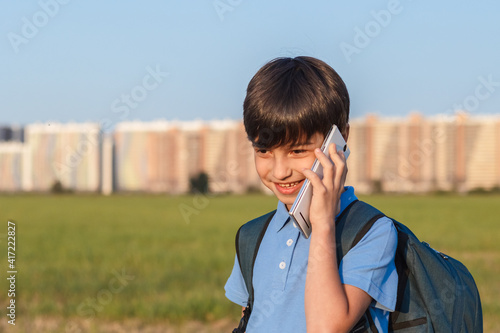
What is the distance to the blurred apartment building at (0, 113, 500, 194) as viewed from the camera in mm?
62963

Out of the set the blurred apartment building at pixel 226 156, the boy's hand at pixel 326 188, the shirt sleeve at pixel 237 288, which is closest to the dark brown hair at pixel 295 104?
the boy's hand at pixel 326 188

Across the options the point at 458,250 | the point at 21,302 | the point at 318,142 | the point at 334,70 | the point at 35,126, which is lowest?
the point at 35,126

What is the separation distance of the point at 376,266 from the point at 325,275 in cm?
15

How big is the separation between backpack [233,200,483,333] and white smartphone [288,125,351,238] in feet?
0.37

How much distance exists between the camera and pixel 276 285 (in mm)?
1721

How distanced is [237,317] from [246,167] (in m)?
62.8

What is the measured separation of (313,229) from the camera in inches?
60.4

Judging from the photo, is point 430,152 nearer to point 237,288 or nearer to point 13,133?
point 13,133

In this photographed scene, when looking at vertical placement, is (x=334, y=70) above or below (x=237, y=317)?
above

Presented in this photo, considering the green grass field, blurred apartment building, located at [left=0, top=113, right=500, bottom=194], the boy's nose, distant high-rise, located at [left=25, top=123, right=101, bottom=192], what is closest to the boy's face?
the boy's nose

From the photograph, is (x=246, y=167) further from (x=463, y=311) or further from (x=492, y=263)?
(x=463, y=311)

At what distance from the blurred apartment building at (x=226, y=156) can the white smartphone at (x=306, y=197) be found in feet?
194

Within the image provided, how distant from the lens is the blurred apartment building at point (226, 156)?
6296 cm

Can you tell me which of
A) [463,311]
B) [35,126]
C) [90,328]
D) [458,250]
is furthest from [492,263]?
[35,126]
